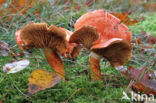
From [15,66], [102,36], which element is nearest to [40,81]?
[15,66]

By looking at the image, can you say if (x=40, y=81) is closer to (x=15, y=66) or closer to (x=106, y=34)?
(x=15, y=66)

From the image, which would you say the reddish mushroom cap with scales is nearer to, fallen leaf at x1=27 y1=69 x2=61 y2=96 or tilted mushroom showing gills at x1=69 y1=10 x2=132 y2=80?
tilted mushroom showing gills at x1=69 y1=10 x2=132 y2=80

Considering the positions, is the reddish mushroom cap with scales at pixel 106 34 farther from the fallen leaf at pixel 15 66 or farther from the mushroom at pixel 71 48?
the fallen leaf at pixel 15 66

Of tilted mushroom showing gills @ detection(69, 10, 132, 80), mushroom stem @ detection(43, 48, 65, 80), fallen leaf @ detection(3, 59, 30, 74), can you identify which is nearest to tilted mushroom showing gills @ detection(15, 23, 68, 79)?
mushroom stem @ detection(43, 48, 65, 80)

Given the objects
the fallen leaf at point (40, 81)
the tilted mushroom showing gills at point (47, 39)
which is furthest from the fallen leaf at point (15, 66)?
the tilted mushroom showing gills at point (47, 39)

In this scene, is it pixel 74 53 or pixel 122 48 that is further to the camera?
pixel 74 53

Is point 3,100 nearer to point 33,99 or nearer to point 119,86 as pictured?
point 33,99

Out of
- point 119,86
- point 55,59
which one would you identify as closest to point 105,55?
point 119,86

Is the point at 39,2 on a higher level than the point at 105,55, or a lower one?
higher
